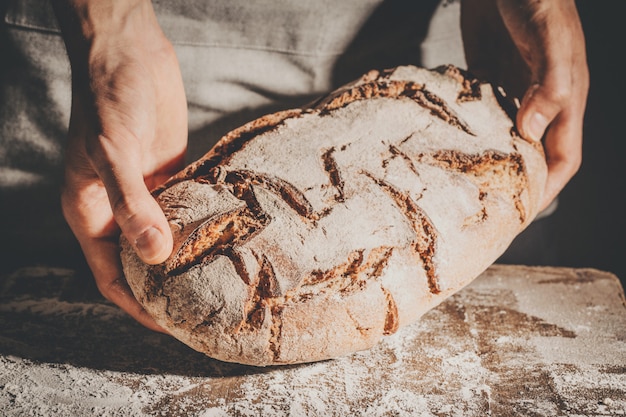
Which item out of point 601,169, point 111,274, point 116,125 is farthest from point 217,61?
point 601,169

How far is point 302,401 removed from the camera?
1.17 metres

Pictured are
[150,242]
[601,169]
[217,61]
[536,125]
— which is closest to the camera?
[150,242]

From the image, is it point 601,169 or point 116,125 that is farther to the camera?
point 601,169

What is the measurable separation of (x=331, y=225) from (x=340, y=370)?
36 cm

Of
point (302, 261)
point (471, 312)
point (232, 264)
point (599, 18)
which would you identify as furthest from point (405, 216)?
point (599, 18)

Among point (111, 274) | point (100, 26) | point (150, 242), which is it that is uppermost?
point (100, 26)

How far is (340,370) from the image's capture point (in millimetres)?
1271

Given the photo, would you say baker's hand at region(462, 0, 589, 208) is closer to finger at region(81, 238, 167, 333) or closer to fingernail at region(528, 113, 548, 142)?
fingernail at region(528, 113, 548, 142)

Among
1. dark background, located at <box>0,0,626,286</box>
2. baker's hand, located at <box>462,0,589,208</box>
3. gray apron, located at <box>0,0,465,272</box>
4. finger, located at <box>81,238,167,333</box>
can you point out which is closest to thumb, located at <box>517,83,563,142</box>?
baker's hand, located at <box>462,0,589,208</box>

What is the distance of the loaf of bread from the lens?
1124 millimetres

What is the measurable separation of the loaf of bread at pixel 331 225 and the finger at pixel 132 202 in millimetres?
65

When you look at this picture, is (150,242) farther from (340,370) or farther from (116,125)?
(340,370)

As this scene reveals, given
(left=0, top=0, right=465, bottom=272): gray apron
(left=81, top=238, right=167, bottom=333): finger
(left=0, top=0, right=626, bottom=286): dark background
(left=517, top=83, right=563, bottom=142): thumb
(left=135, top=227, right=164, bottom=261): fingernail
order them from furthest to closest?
(left=0, top=0, right=626, bottom=286): dark background < (left=0, top=0, right=465, bottom=272): gray apron < (left=517, top=83, right=563, bottom=142): thumb < (left=81, top=238, right=167, bottom=333): finger < (left=135, top=227, right=164, bottom=261): fingernail

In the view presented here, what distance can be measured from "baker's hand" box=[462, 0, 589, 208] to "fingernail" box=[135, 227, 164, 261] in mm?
1015
